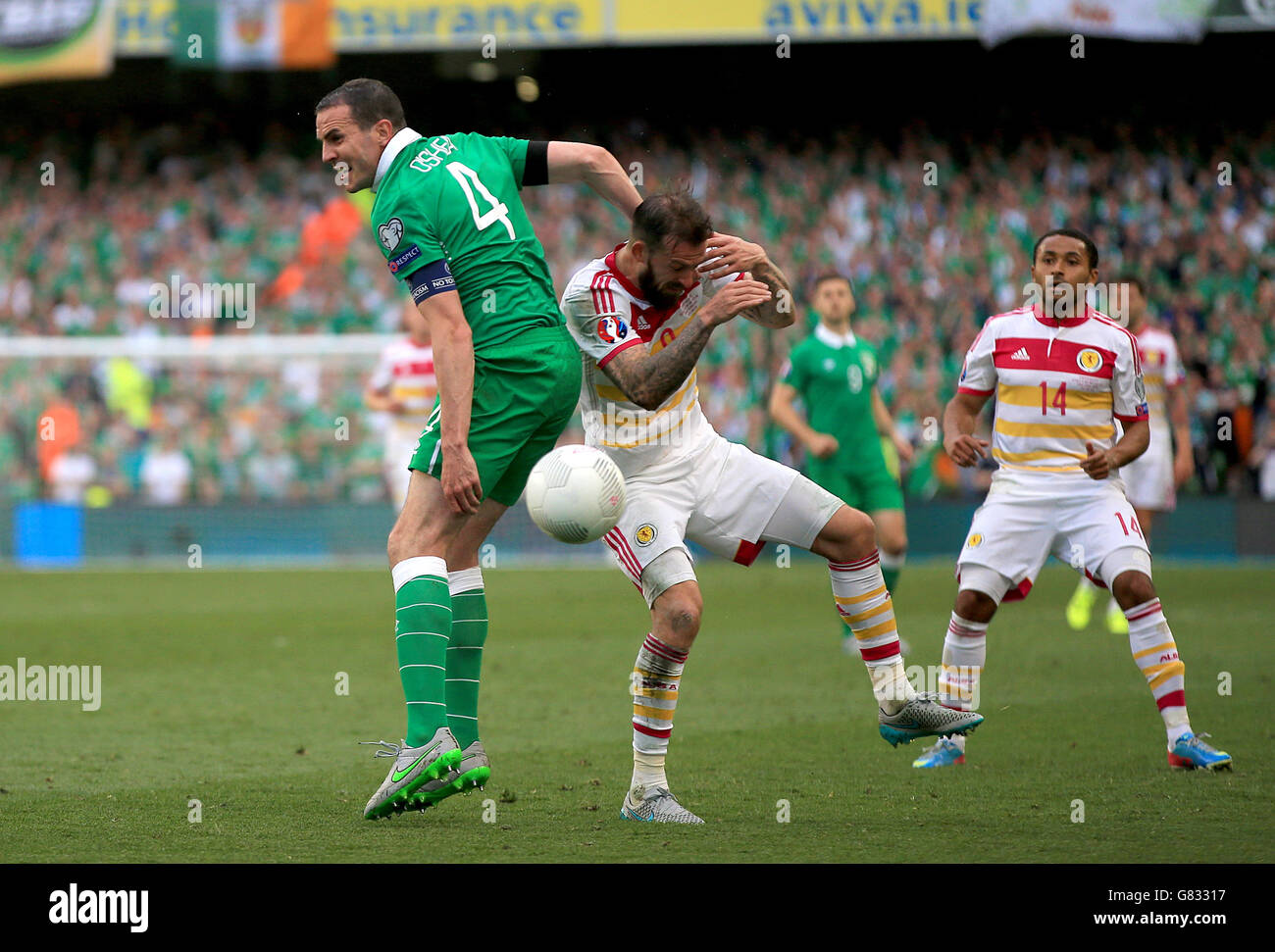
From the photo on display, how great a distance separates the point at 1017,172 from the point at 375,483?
9.29 meters

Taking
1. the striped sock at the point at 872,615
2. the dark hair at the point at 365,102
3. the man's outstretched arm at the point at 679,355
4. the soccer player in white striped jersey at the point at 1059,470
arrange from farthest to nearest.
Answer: the soccer player in white striped jersey at the point at 1059,470 → the striped sock at the point at 872,615 → the dark hair at the point at 365,102 → the man's outstretched arm at the point at 679,355

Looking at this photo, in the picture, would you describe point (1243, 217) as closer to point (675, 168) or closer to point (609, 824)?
point (675, 168)

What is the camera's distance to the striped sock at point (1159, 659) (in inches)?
233

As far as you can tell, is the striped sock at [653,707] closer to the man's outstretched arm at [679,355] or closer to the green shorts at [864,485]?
the man's outstretched arm at [679,355]

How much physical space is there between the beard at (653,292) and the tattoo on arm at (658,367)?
219 mm

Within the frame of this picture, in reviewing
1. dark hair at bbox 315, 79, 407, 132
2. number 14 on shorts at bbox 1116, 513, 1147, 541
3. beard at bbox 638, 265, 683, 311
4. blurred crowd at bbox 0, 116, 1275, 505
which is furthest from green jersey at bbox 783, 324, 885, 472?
blurred crowd at bbox 0, 116, 1275, 505

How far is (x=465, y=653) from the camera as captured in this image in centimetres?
545

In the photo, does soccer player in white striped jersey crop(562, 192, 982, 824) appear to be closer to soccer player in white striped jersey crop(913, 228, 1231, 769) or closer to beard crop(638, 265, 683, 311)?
beard crop(638, 265, 683, 311)

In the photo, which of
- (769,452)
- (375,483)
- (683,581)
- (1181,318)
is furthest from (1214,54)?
(683,581)

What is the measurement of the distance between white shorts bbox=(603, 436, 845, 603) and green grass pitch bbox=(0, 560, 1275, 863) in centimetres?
83

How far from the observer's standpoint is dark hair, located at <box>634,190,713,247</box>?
16.0 ft

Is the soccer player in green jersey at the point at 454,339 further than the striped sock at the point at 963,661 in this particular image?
No

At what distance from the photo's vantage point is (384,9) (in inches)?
805

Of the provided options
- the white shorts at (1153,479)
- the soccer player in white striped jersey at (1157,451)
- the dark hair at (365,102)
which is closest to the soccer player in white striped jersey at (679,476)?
the dark hair at (365,102)
